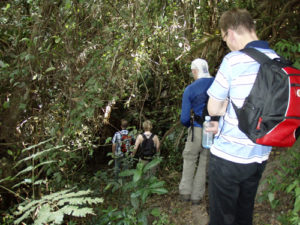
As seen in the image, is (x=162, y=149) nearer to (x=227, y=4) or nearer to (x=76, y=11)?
(x=227, y=4)

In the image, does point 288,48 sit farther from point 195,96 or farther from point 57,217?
point 57,217

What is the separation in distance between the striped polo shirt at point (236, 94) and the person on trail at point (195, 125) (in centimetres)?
173

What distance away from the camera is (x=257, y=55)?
2.00m

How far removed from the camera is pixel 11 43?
4.39 meters

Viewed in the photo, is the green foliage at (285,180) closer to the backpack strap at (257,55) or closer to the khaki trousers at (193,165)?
the khaki trousers at (193,165)

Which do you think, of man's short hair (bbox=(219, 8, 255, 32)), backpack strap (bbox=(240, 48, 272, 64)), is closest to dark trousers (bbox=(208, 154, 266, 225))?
backpack strap (bbox=(240, 48, 272, 64))

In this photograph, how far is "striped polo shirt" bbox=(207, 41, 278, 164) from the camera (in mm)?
2012

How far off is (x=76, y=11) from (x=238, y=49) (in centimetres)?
300

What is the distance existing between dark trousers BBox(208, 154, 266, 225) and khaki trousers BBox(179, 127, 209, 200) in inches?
80.9

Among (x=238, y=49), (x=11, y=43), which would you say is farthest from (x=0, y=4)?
(x=238, y=49)

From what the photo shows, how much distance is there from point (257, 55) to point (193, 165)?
112 inches

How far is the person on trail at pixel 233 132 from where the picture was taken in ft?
6.68

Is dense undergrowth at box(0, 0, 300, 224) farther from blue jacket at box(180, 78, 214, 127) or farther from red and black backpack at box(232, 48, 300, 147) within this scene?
red and black backpack at box(232, 48, 300, 147)

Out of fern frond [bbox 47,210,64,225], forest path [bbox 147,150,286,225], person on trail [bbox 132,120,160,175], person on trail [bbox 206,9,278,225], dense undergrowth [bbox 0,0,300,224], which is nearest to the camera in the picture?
fern frond [bbox 47,210,64,225]
